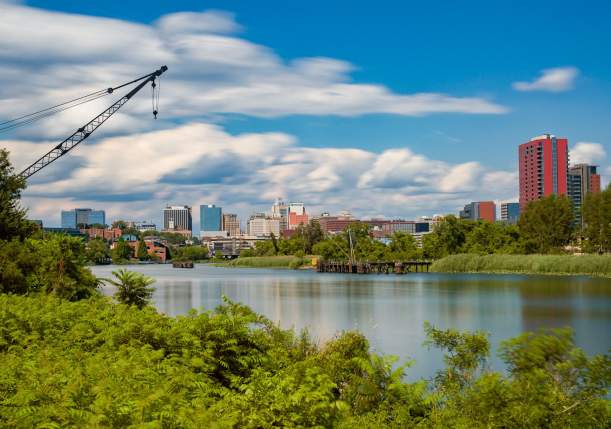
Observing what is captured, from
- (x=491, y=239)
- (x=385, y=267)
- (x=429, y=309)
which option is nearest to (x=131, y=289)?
(x=429, y=309)

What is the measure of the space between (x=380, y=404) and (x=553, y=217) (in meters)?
101

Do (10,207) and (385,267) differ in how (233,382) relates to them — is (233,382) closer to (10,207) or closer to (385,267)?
Answer: (10,207)

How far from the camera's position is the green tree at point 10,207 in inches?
1207

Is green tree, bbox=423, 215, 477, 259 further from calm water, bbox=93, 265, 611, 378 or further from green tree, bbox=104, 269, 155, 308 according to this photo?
green tree, bbox=104, 269, 155, 308

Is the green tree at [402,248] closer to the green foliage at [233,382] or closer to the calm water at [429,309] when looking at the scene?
the calm water at [429,309]

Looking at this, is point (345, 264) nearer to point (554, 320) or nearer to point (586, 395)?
point (554, 320)

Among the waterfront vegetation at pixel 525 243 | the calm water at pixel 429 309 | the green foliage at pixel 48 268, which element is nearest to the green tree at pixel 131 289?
the green foliage at pixel 48 268

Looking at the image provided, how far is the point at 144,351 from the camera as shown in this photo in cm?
1022

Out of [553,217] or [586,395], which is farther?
[553,217]

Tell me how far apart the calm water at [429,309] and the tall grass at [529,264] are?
369 inches

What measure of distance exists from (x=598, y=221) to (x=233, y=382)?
9461 cm

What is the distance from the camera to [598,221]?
315 feet

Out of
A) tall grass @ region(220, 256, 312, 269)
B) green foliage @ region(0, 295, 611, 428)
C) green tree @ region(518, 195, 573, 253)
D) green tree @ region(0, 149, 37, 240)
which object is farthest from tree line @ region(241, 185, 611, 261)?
green foliage @ region(0, 295, 611, 428)

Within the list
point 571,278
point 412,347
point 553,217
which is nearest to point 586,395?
point 412,347
